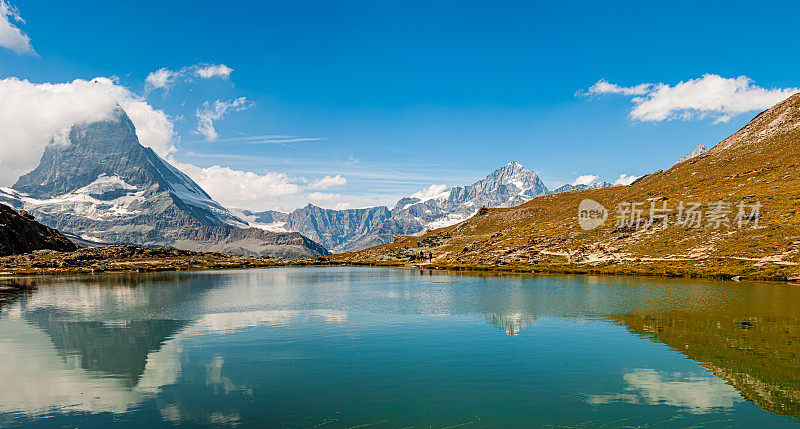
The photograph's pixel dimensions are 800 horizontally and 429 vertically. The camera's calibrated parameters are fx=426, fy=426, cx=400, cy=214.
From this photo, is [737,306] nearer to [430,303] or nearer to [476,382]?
[430,303]

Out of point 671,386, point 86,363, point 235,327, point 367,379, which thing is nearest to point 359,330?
point 235,327

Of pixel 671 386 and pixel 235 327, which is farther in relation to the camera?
pixel 235 327

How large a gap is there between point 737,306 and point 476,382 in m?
56.9

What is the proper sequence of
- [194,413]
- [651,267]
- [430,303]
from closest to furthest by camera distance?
[194,413] < [430,303] < [651,267]

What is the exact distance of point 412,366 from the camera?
3794 cm

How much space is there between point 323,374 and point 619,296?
68086 mm

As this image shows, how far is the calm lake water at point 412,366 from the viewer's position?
2686 centimetres

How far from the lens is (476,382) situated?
3319 centimetres

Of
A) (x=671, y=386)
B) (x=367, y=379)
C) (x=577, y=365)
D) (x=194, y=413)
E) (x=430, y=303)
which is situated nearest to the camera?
(x=194, y=413)

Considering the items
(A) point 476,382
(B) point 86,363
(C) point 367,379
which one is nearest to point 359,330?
(C) point 367,379

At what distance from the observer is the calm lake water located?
26859mm

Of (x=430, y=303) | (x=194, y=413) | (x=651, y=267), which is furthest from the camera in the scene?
(x=651, y=267)

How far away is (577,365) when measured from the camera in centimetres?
3781

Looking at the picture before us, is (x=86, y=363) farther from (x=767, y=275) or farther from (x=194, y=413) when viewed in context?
(x=767, y=275)
